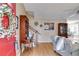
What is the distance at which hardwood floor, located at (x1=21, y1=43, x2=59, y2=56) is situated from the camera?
1.92 m

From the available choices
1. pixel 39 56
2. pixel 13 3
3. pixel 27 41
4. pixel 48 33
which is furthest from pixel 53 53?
pixel 13 3

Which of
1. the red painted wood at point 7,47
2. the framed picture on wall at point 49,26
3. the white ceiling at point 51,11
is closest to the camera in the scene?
the red painted wood at point 7,47

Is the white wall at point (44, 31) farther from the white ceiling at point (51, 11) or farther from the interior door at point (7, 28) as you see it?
the interior door at point (7, 28)

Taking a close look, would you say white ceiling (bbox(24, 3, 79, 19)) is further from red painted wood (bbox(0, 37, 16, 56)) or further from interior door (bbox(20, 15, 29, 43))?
red painted wood (bbox(0, 37, 16, 56))

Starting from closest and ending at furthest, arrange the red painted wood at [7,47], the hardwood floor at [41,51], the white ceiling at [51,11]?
the red painted wood at [7,47], the hardwood floor at [41,51], the white ceiling at [51,11]

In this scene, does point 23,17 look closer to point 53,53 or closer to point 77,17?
point 53,53

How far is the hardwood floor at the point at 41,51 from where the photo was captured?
1.92 metres

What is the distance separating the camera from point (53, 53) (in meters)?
1.95

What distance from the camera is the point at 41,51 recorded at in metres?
2.06

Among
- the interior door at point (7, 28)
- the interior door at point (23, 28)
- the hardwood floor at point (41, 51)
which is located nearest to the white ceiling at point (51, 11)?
the interior door at point (23, 28)

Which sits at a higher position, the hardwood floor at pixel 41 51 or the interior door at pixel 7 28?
the interior door at pixel 7 28

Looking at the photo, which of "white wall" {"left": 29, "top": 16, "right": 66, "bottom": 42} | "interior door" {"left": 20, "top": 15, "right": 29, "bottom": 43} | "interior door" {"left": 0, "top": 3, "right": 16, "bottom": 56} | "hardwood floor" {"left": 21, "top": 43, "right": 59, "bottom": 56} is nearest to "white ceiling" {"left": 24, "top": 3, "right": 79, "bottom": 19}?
"white wall" {"left": 29, "top": 16, "right": 66, "bottom": 42}

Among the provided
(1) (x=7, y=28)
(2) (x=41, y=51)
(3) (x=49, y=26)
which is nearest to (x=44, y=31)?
(3) (x=49, y=26)

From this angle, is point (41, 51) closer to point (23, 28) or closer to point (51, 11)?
point (23, 28)
